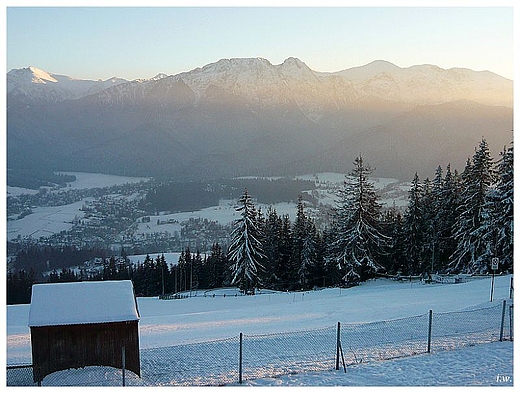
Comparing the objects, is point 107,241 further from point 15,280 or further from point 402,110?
point 402,110

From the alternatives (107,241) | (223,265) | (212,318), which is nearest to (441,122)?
(107,241)

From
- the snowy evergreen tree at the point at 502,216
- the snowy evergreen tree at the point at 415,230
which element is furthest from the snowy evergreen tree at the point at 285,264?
the snowy evergreen tree at the point at 502,216

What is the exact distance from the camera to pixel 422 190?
115ft

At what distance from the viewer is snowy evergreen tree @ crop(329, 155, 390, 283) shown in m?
31.2

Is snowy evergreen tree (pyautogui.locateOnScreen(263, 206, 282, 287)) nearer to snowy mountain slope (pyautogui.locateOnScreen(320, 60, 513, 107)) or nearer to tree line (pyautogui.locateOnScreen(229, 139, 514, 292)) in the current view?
tree line (pyautogui.locateOnScreen(229, 139, 514, 292))

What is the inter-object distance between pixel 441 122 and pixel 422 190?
132m

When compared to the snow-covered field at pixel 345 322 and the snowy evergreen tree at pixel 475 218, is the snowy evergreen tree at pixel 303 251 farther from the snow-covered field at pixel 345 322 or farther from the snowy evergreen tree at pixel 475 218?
the snowy evergreen tree at pixel 475 218

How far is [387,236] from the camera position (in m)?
34.3

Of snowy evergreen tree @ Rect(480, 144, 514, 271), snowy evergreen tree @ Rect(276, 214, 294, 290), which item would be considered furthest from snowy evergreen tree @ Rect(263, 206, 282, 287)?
snowy evergreen tree @ Rect(480, 144, 514, 271)

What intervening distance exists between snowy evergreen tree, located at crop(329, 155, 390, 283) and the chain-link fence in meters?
15.6

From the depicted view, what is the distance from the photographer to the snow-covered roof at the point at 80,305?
35.3ft

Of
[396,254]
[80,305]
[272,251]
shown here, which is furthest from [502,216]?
[80,305]

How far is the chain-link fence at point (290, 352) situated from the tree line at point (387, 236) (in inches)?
545

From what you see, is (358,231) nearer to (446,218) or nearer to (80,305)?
(446,218)
